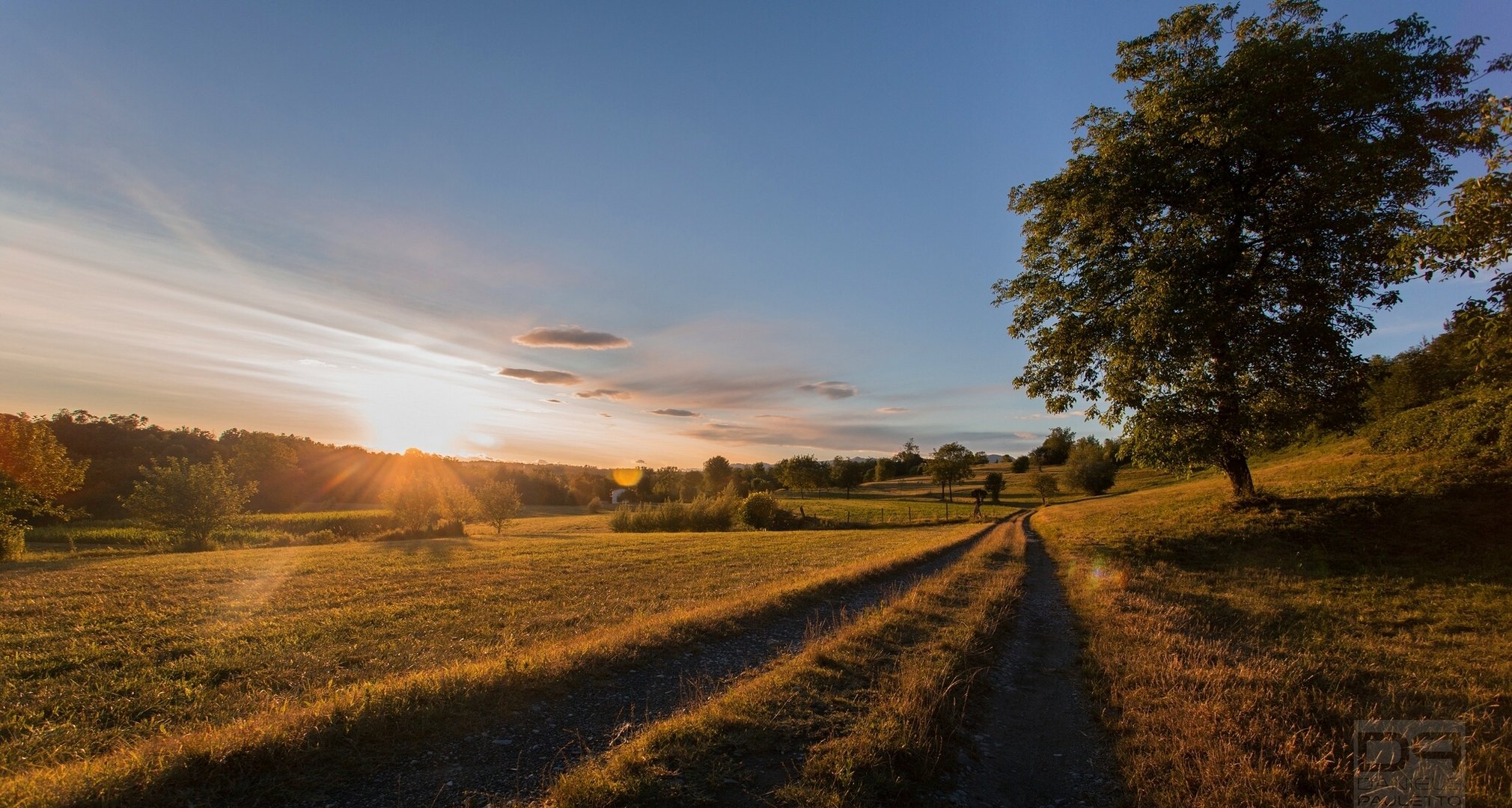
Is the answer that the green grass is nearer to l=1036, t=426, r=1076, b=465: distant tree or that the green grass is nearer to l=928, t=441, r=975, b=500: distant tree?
l=928, t=441, r=975, b=500: distant tree

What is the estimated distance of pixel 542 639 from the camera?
11219mm

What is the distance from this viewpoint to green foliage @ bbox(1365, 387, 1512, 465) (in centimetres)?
1223

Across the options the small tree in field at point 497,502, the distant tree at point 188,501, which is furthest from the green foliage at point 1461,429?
the small tree in field at point 497,502

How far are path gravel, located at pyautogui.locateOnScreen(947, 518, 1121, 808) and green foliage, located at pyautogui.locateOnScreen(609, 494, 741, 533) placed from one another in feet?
174

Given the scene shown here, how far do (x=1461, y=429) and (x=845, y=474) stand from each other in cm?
9730

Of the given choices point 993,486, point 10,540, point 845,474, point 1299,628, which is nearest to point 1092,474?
point 993,486

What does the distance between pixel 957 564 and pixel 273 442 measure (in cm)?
12034

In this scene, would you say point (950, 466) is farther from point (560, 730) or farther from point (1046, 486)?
point (560, 730)

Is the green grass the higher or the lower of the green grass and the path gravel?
the lower

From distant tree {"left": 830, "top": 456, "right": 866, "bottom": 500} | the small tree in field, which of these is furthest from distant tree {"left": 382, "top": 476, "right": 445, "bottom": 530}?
distant tree {"left": 830, "top": 456, "right": 866, "bottom": 500}

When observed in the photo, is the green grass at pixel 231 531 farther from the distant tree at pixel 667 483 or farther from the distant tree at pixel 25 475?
the distant tree at pixel 667 483

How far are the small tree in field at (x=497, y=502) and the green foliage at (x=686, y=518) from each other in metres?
11.8

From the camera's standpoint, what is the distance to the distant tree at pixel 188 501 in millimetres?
33594

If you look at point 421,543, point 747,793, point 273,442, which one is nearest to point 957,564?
point 747,793
